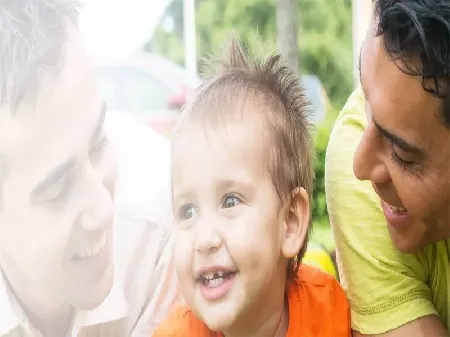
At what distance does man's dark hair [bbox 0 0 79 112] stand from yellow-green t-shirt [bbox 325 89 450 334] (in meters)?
0.62

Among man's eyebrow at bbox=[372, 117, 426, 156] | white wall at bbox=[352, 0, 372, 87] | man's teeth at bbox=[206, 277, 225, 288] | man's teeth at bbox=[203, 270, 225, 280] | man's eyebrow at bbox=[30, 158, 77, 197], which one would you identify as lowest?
man's teeth at bbox=[206, 277, 225, 288]

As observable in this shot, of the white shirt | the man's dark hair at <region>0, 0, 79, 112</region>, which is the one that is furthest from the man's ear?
the man's dark hair at <region>0, 0, 79, 112</region>

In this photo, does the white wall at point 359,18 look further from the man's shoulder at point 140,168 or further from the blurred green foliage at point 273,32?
the man's shoulder at point 140,168

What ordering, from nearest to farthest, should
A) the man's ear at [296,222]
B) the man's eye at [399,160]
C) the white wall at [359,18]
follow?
the man's eye at [399,160]
the man's ear at [296,222]
the white wall at [359,18]

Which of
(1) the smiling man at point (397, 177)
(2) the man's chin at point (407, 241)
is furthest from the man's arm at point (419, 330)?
(2) the man's chin at point (407, 241)

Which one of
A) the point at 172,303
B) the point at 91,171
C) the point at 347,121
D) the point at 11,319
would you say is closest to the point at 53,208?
the point at 91,171

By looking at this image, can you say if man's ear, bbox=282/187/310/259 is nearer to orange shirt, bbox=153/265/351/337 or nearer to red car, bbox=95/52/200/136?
orange shirt, bbox=153/265/351/337

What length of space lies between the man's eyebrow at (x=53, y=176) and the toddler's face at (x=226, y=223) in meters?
0.20

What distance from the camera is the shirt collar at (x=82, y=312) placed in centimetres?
127

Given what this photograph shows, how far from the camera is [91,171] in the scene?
1.33 m

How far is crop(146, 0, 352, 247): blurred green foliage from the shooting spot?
148 centimetres

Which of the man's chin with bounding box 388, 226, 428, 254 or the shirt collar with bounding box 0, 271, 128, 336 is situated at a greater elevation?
the man's chin with bounding box 388, 226, 428, 254

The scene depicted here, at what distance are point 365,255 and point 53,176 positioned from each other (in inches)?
24.9

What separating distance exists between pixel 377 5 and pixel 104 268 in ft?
2.31
